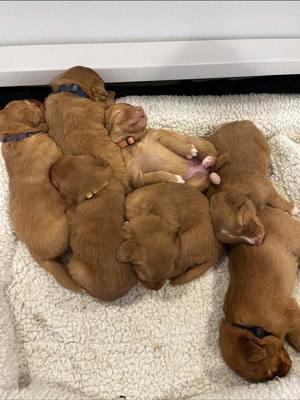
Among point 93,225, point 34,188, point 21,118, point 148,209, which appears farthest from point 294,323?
point 21,118

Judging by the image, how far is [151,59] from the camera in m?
2.13

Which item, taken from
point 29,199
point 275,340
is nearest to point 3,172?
point 29,199

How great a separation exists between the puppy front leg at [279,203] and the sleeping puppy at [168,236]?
290mm

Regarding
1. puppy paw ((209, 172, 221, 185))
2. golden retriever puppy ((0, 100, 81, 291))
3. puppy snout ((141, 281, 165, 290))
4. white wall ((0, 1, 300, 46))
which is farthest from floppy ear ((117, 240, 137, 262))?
white wall ((0, 1, 300, 46))

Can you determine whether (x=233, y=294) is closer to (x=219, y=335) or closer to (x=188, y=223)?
(x=219, y=335)

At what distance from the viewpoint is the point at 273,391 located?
68.8 inches

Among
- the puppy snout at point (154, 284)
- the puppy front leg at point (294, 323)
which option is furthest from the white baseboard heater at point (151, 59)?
the puppy front leg at point (294, 323)

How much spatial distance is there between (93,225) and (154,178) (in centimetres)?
36

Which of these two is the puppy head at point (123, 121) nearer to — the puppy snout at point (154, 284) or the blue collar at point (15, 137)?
the blue collar at point (15, 137)

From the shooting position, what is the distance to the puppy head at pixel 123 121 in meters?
2.00

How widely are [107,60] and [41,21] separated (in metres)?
0.30

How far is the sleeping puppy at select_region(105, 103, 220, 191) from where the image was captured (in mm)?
2012

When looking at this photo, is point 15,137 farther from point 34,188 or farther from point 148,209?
point 148,209

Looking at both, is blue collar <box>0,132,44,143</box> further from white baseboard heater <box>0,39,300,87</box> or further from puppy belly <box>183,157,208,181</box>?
puppy belly <box>183,157,208,181</box>
